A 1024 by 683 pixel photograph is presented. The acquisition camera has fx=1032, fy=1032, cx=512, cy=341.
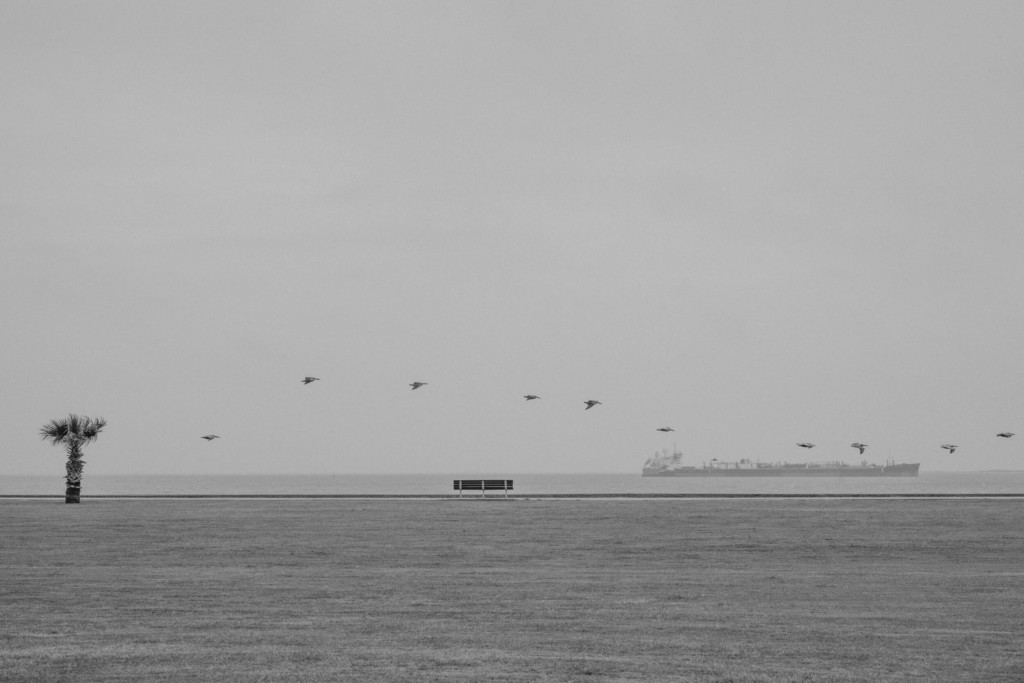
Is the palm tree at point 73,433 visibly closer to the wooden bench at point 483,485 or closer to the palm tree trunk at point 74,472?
the palm tree trunk at point 74,472

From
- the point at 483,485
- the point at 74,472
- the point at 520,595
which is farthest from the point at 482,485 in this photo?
the point at 520,595

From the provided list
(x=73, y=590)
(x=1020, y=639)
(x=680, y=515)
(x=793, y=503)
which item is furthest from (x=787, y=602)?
(x=793, y=503)

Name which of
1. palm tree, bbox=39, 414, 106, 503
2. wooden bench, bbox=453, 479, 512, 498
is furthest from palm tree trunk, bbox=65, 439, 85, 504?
wooden bench, bbox=453, 479, 512, 498

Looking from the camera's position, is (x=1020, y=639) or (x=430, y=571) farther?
(x=430, y=571)

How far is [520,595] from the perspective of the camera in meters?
20.1

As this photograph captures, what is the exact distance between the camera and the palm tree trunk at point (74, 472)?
4847cm

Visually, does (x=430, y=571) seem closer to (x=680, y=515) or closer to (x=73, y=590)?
(x=73, y=590)

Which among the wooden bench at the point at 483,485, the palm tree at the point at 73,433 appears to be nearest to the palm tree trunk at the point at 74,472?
the palm tree at the point at 73,433

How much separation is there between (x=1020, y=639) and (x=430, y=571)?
517 inches

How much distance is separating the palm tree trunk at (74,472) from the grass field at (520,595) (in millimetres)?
10072

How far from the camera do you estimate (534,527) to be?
33.5 meters

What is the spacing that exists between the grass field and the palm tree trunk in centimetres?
1007

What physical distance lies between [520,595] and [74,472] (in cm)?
3645

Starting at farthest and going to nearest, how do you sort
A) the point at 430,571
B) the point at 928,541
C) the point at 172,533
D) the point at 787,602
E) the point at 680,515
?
1. the point at 680,515
2. the point at 172,533
3. the point at 928,541
4. the point at 430,571
5. the point at 787,602
